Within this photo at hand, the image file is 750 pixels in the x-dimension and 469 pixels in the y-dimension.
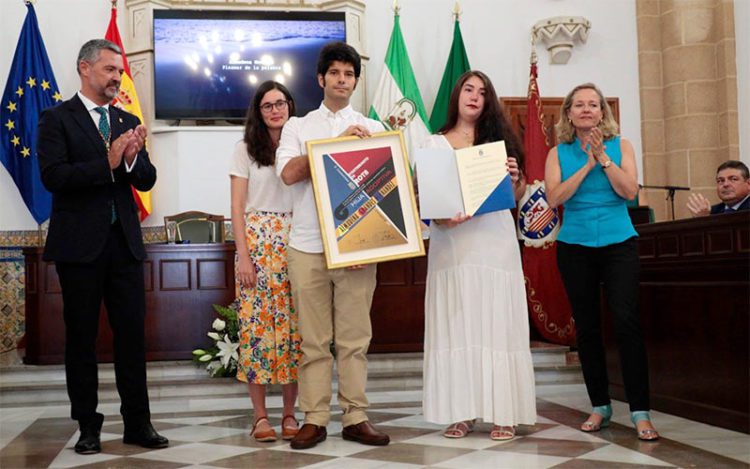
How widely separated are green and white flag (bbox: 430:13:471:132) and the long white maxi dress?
464cm

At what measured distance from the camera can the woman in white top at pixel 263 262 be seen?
3504 mm

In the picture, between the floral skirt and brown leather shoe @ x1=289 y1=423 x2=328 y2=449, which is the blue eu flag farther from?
brown leather shoe @ x1=289 y1=423 x2=328 y2=449

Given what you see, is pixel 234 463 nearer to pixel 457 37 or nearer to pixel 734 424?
pixel 734 424

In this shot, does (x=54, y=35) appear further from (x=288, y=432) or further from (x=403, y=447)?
(x=403, y=447)

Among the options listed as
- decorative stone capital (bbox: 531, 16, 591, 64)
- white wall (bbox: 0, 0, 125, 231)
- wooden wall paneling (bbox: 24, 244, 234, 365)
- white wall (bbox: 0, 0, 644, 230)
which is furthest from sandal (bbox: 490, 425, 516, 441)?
white wall (bbox: 0, 0, 125, 231)

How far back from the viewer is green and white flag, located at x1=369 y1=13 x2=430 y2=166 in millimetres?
7863

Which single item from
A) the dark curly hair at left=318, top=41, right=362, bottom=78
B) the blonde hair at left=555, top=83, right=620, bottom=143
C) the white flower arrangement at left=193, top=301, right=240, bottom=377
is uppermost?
the dark curly hair at left=318, top=41, right=362, bottom=78

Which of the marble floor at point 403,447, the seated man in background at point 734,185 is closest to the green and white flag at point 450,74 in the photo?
Answer: the seated man in background at point 734,185

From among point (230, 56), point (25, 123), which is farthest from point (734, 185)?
point (25, 123)

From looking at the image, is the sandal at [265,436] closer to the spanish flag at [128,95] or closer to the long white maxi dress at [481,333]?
the long white maxi dress at [481,333]

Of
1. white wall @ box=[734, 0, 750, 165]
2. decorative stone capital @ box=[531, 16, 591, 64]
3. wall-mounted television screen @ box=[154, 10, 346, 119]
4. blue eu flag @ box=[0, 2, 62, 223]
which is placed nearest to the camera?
blue eu flag @ box=[0, 2, 62, 223]

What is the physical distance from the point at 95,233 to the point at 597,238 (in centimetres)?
210

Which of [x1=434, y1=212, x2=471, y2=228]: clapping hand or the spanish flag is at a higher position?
the spanish flag

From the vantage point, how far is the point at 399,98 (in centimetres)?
793
